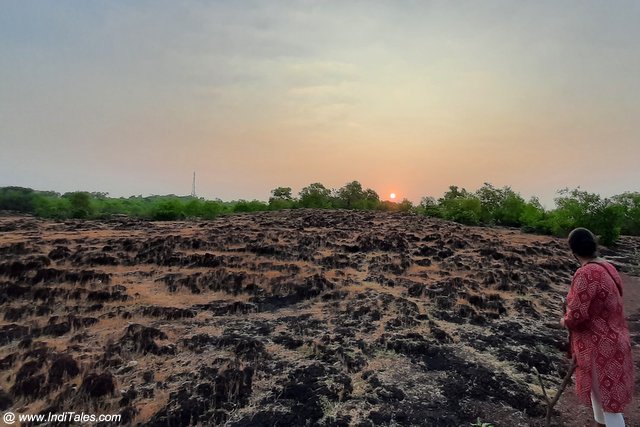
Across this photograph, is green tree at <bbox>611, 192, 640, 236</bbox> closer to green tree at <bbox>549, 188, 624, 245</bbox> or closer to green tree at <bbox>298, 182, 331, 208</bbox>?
green tree at <bbox>549, 188, 624, 245</bbox>

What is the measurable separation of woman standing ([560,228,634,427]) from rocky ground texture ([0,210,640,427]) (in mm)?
2566

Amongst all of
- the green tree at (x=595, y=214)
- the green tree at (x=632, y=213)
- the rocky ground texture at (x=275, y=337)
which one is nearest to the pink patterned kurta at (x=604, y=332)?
the rocky ground texture at (x=275, y=337)

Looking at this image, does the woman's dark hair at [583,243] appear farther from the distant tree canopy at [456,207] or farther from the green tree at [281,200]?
the green tree at [281,200]

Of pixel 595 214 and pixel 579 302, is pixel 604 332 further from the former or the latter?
pixel 595 214

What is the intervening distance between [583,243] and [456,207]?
46.1 meters

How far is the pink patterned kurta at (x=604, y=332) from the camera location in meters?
3.50

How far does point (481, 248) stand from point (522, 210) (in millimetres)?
25093

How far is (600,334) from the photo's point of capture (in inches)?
140

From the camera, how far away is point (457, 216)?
44500 millimetres

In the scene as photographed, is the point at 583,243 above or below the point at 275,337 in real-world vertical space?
above

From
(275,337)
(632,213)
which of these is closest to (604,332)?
(275,337)

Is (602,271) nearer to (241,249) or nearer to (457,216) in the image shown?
(241,249)

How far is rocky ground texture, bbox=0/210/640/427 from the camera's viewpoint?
6020 mm

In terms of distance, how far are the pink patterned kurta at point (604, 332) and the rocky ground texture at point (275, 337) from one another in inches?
104
